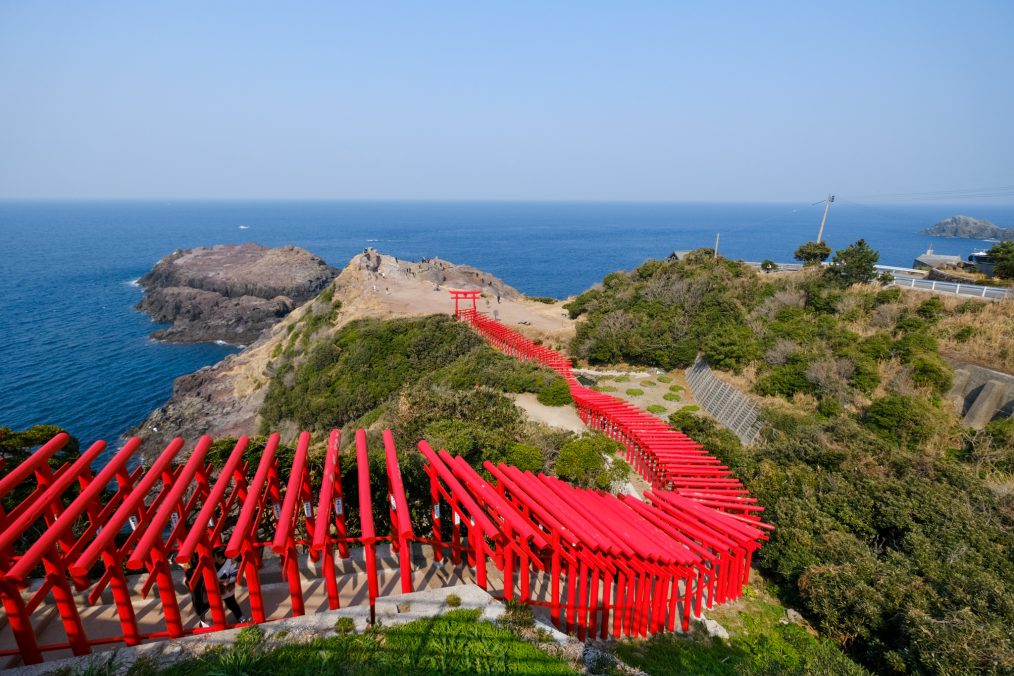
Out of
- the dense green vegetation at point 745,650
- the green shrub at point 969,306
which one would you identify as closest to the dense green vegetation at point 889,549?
the dense green vegetation at point 745,650

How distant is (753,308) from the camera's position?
28.1 m

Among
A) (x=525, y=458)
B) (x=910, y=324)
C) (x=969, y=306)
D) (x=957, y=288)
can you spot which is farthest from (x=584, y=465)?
(x=957, y=288)

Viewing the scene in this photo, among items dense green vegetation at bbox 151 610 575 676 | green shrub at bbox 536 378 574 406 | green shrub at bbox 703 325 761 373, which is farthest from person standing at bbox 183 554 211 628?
green shrub at bbox 703 325 761 373

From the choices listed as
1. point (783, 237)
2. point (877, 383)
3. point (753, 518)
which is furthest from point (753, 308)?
point (783, 237)

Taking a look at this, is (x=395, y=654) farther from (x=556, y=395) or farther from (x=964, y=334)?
(x=964, y=334)

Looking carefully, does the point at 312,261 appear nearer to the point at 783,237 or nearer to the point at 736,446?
the point at 736,446

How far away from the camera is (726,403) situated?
20.4 metres

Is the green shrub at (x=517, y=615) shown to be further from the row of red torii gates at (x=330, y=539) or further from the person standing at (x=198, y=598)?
the person standing at (x=198, y=598)

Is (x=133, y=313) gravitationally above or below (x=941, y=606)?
below

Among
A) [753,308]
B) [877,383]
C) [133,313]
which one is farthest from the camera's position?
[133,313]

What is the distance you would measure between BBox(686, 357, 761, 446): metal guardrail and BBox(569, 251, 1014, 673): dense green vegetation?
68cm

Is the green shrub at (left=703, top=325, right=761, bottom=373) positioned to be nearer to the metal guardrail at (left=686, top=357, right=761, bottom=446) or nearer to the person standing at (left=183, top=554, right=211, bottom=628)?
the metal guardrail at (left=686, top=357, right=761, bottom=446)

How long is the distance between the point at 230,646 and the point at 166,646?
26.8 inches

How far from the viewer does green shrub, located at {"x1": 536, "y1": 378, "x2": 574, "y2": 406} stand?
19.8m
